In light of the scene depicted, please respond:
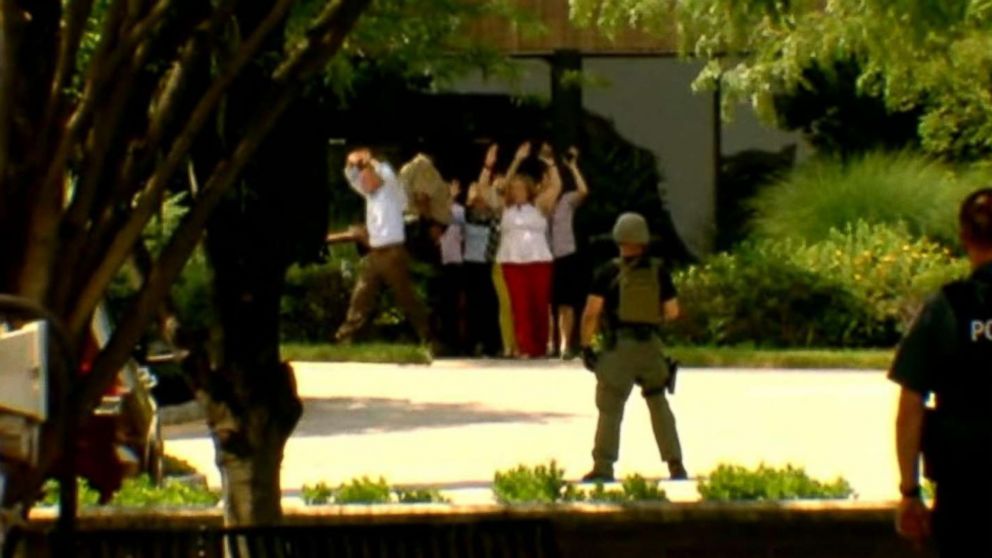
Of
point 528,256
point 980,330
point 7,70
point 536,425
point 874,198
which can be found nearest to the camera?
point 7,70

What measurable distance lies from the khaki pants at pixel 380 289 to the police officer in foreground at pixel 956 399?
1459cm

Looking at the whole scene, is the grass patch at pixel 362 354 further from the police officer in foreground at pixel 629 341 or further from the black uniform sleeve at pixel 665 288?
the black uniform sleeve at pixel 665 288

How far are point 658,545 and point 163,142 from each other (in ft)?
13.3

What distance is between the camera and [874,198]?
25875 mm

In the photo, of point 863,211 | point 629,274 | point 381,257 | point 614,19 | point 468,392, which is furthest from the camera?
point 863,211

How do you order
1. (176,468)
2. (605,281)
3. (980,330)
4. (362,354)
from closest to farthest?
(980,330) → (176,468) → (605,281) → (362,354)

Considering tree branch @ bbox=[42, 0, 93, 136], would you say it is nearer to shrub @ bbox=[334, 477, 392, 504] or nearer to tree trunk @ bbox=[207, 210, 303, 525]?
tree trunk @ bbox=[207, 210, 303, 525]

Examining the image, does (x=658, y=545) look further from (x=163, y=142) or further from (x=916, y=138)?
(x=916, y=138)

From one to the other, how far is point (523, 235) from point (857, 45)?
23.1 feet

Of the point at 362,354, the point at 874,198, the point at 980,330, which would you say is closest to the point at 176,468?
the point at 980,330

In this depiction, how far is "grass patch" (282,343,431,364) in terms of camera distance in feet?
72.4

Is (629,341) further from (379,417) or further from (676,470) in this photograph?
(379,417)

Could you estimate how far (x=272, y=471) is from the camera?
25.7 ft

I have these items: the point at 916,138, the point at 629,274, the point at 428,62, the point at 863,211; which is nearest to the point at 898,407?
the point at 428,62
